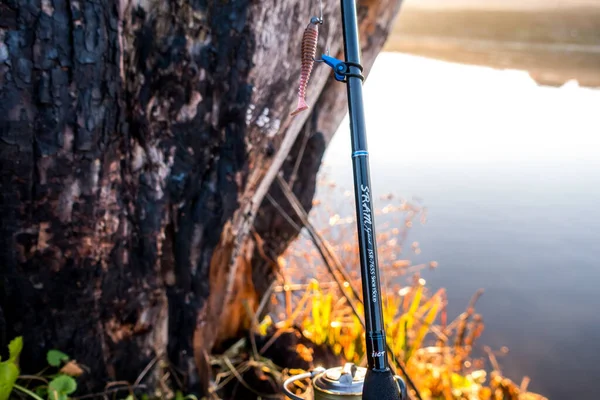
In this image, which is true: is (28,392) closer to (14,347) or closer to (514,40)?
(14,347)

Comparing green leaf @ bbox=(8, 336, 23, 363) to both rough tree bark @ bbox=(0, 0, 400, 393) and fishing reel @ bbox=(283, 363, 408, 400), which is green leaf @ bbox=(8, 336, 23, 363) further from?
fishing reel @ bbox=(283, 363, 408, 400)

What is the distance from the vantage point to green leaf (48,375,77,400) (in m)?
1.81

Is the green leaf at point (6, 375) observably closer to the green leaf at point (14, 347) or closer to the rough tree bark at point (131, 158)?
the green leaf at point (14, 347)

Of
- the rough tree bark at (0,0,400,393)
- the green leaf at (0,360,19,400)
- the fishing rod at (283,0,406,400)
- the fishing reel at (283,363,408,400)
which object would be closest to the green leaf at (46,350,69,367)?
the rough tree bark at (0,0,400,393)

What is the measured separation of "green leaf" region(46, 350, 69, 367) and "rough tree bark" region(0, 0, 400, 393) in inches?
1.0

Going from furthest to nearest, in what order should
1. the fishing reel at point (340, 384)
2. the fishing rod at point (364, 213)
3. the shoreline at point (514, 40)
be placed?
the shoreline at point (514, 40) < the fishing reel at point (340, 384) < the fishing rod at point (364, 213)

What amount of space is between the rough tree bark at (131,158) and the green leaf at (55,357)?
0.08 ft

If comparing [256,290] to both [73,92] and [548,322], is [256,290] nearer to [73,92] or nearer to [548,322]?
[73,92]

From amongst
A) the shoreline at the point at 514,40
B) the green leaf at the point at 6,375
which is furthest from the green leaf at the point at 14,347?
the shoreline at the point at 514,40

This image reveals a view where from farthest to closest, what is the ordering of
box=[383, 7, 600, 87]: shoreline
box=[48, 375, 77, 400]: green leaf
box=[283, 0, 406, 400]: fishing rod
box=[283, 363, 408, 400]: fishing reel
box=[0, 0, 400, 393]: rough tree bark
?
box=[383, 7, 600, 87]: shoreline < box=[48, 375, 77, 400]: green leaf < box=[0, 0, 400, 393]: rough tree bark < box=[283, 363, 408, 400]: fishing reel < box=[283, 0, 406, 400]: fishing rod

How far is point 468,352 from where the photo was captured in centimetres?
374

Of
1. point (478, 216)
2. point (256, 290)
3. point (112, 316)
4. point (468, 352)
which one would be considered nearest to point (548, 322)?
point (468, 352)

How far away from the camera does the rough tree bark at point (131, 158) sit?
165cm

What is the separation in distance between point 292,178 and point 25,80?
49.6 inches
